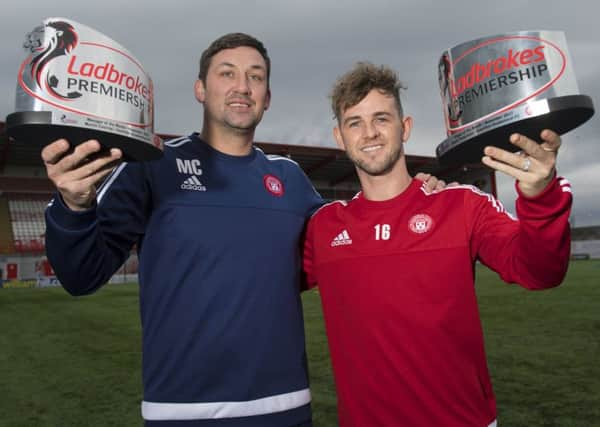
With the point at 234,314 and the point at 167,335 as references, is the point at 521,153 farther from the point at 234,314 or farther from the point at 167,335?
the point at 167,335

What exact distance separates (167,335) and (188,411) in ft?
1.00

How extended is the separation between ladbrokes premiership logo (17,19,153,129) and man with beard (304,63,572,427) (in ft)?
3.54

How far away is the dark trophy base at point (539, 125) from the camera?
1.32 meters

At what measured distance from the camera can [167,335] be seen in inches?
79.7

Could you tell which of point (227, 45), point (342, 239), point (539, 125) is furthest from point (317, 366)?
point (539, 125)

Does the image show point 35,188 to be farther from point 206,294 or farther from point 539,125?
point 539,125

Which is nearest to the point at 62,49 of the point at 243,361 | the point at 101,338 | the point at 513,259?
the point at 243,361

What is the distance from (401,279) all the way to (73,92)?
1.37 metres

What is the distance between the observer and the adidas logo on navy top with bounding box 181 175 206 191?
2.14m

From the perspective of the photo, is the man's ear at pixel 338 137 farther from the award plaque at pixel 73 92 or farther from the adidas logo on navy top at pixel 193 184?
the award plaque at pixel 73 92

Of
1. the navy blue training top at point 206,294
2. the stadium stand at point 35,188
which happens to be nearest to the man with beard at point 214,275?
the navy blue training top at point 206,294

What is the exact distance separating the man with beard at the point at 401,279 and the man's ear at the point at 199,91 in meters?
0.64

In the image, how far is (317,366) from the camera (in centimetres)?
593

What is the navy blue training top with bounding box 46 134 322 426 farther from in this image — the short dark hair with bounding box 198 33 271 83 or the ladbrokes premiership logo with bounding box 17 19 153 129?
the ladbrokes premiership logo with bounding box 17 19 153 129
